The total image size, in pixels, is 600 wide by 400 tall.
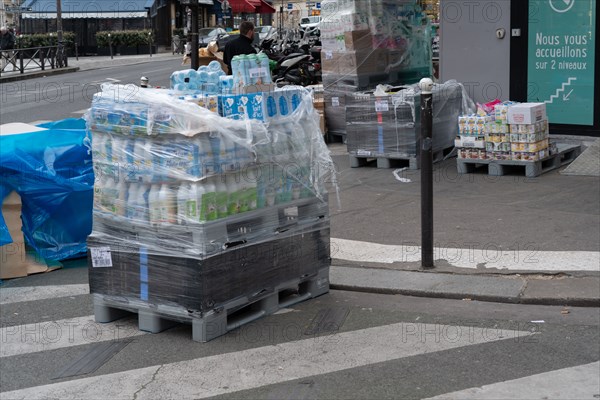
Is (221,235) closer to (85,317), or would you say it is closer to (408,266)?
(85,317)

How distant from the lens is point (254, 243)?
6.58m

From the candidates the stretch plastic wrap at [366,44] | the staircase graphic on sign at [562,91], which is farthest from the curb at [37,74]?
the staircase graphic on sign at [562,91]

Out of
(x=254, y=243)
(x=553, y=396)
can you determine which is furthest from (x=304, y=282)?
(x=553, y=396)

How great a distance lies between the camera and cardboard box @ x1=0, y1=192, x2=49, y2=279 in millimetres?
8445

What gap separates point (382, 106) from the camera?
12.4 metres

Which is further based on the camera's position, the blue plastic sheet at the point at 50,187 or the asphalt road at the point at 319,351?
the blue plastic sheet at the point at 50,187

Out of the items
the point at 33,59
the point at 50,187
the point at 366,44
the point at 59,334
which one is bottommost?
the point at 59,334

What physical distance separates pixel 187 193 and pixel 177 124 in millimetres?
498

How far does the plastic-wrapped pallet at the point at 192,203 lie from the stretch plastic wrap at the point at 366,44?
727cm

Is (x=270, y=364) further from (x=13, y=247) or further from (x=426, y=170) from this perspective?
(x=13, y=247)

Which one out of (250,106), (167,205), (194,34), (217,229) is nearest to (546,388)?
(217,229)

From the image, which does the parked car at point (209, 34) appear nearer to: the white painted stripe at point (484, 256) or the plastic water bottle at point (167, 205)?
the white painted stripe at point (484, 256)

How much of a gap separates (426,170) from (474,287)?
3.73ft

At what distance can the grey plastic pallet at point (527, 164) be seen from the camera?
37.6 feet
